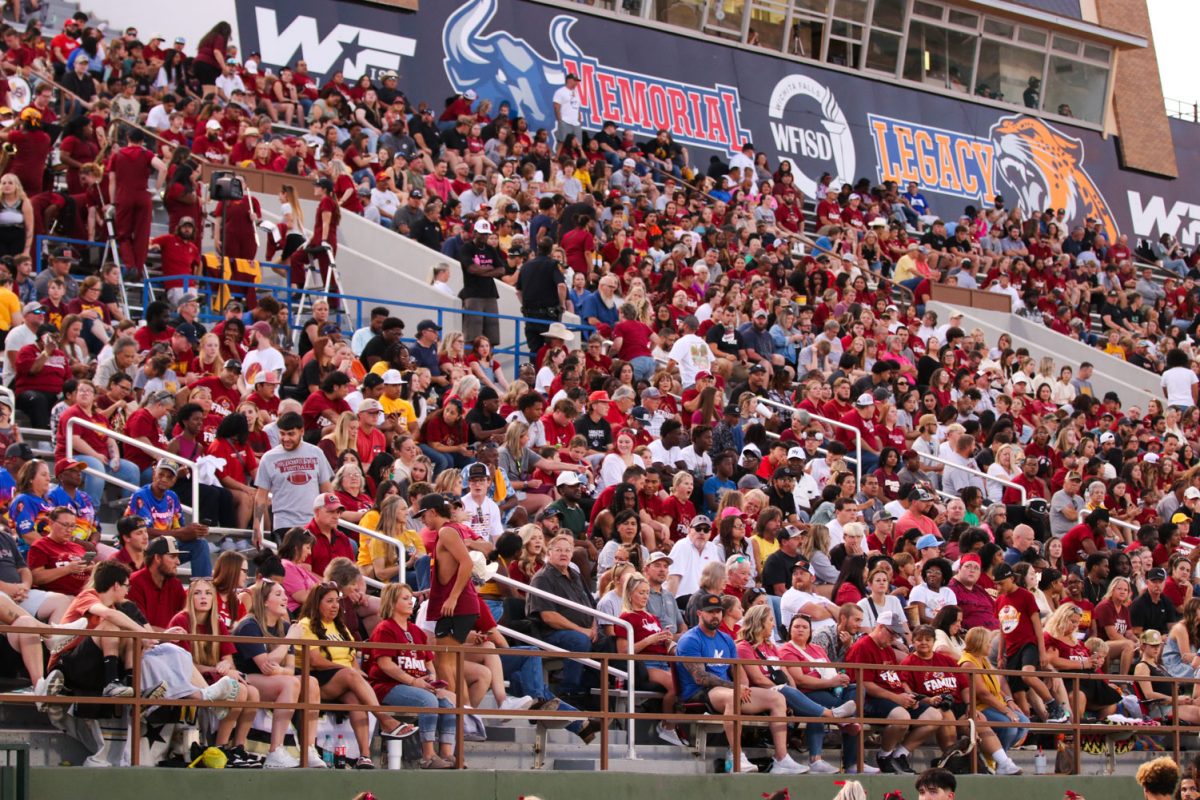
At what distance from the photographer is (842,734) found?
13.0 metres

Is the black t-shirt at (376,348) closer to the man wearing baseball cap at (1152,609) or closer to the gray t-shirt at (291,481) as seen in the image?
the gray t-shirt at (291,481)

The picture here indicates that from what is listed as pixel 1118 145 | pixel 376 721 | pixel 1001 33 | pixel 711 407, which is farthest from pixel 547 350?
pixel 1118 145

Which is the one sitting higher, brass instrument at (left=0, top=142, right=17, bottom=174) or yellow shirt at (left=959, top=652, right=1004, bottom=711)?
brass instrument at (left=0, top=142, right=17, bottom=174)

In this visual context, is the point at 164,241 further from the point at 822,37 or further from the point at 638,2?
the point at 822,37

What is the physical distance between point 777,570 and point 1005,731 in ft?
6.86

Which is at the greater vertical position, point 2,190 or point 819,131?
point 819,131

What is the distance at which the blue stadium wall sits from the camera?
2789 cm

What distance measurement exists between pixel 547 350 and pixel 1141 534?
6207 millimetres

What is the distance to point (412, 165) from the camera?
23.2 metres

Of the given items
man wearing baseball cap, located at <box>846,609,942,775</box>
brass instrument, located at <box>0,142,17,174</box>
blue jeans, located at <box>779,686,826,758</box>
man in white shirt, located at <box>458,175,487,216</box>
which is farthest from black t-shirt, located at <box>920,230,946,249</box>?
blue jeans, located at <box>779,686,826,758</box>

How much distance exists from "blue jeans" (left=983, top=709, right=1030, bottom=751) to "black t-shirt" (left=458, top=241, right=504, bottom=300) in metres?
8.26

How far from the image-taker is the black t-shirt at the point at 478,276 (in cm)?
2020

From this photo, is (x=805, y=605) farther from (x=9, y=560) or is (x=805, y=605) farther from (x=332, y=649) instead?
(x=9, y=560)

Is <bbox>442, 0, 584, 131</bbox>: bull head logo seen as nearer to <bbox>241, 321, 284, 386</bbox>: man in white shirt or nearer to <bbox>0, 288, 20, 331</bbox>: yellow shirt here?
<bbox>241, 321, 284, 386</bbox>: man in white shirt
